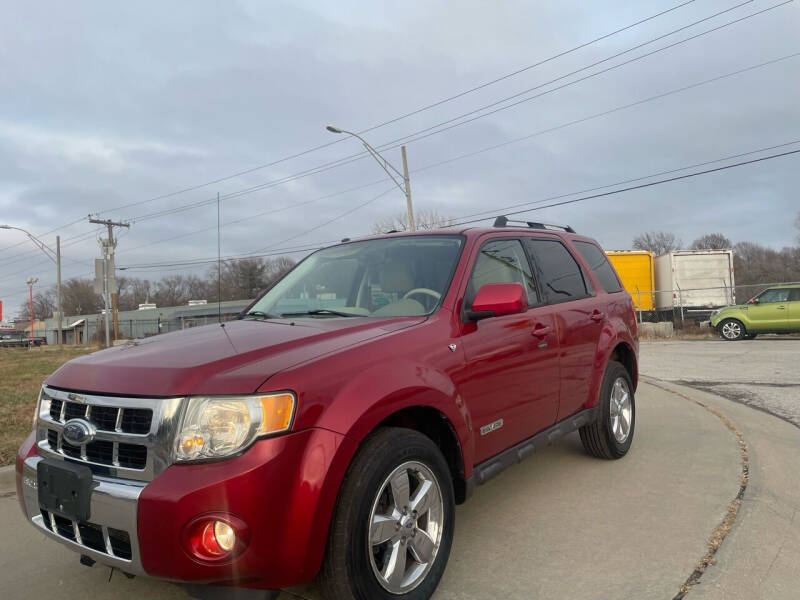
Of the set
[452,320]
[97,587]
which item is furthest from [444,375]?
[97,587]

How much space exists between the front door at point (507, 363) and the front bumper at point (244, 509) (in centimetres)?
106

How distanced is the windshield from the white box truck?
21.8m

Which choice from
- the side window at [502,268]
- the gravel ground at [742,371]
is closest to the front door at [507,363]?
the side window at [502,268]

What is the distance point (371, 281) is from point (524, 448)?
138 centimetres

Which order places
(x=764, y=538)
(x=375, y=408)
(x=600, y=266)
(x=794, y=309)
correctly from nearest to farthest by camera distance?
(x=375, y=408) → (x=764, y=538) → (x=600, y=266) → (x=794, y=309)

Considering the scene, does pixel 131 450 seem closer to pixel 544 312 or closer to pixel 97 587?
pixel 97 587

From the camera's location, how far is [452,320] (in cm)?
298

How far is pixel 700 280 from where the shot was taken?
74.9ft

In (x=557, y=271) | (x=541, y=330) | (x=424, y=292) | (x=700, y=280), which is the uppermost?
(x=700, y=280)

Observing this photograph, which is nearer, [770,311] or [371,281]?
[371,281]

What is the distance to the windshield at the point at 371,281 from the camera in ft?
10.5

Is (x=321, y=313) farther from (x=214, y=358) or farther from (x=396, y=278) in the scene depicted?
(x=214, y=358)

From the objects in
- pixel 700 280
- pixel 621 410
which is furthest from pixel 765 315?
pixel 621 410

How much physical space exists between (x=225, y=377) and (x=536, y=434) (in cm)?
220
